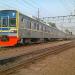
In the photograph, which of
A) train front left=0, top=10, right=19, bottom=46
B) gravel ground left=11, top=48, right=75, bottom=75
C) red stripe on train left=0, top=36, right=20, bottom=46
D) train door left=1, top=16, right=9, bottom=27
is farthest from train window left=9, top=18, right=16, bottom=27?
gravel ground left=11, top=48, right=75, bottom=75

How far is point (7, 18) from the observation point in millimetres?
16875

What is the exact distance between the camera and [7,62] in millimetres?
9008

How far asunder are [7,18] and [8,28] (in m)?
0.91

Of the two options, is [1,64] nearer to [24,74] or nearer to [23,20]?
[24,74]

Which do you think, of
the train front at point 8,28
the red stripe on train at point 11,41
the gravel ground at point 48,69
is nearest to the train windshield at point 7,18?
the train front at point 8,28

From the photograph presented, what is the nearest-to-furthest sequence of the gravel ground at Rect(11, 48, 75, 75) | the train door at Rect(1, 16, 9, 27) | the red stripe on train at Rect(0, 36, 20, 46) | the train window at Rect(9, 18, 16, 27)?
1. the gravel ground at Rect(11, 48, 75, 75)
2. the red stripe on train at Rect(0, 36, 20, 46)
3. the train window at Rect(9, 18, 16, 27)
4. the train door at Rect(1, 16, 9, 27)

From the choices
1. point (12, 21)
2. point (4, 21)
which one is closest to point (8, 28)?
point (12, 21)

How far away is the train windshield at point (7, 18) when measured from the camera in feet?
54.3

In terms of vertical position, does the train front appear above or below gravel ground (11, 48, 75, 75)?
above

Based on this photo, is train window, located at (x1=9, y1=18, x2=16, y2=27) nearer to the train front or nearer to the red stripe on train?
the train front

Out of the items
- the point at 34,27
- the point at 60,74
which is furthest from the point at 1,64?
the point at 34,27

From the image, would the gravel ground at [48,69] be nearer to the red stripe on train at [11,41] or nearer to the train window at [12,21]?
the red stripe on train at [11,41]

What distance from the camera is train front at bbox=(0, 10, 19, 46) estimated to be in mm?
Answer: 16375

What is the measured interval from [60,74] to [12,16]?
10616 millimetres
